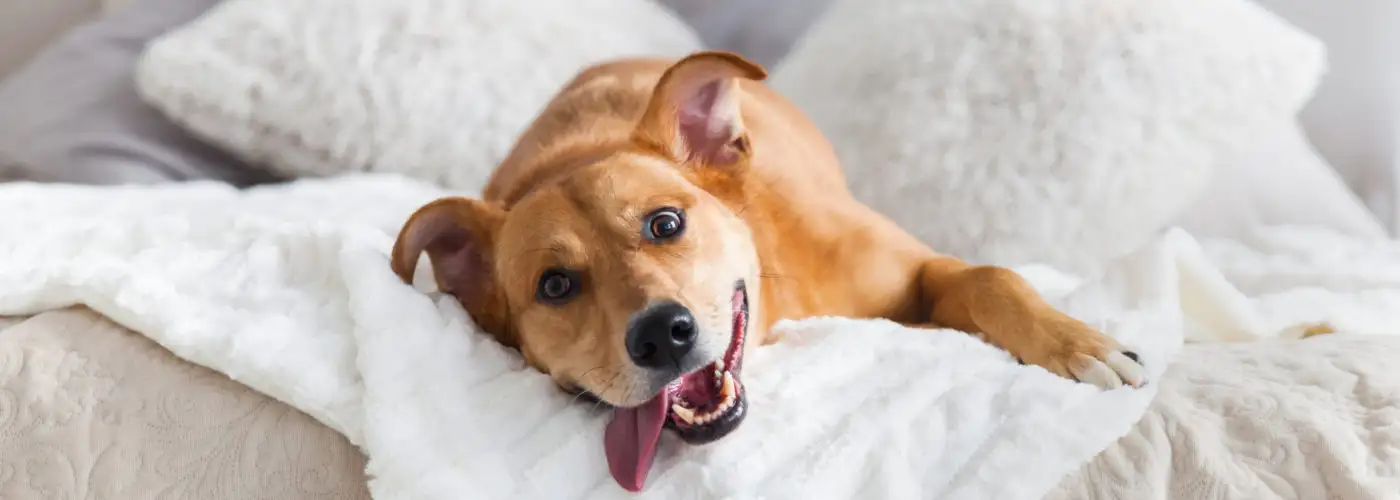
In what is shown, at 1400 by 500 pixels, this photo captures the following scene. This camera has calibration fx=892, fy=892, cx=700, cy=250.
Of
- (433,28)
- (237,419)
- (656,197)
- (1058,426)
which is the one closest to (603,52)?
(433,28)

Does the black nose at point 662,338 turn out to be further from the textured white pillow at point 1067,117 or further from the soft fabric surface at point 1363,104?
the soft fabric surface at point 1363,104

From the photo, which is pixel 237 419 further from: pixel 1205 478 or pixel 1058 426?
pixel 1205 478

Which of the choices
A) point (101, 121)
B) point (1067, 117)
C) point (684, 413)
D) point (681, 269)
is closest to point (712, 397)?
point (684, 413)

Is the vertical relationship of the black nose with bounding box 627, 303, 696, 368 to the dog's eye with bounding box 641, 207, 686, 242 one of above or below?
below

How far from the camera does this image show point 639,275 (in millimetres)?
1064

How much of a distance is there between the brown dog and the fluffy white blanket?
0.15 feet

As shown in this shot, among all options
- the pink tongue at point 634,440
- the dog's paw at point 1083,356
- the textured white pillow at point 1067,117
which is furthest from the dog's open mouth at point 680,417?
the textured white pillow at point 1067,117

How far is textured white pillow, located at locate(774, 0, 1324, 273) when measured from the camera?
171 centimetres

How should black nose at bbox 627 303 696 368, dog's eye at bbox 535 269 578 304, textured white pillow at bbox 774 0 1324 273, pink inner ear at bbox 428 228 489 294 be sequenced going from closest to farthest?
1. black nose at bbox 627 303 696 368
2. dog's eye at bbox 535 269 578 304
3. pink inner ear at bbox 428 228 489 294
4. textured white pillow at bbox 774 0 1324 273

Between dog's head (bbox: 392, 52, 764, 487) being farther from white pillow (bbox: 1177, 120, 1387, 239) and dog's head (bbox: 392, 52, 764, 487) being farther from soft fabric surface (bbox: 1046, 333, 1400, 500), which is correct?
white pillow (bbox: 1177, 120, 1387, 239)

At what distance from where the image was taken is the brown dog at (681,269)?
102 centimetres

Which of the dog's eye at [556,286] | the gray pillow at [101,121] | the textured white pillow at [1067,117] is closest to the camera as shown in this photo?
the dog's eye at [556,286]

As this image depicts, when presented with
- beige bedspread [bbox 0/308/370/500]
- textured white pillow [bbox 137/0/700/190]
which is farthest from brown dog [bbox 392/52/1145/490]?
textured white pillow [bbox 137/0/700/190]

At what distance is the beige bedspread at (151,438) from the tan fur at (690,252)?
26 cm
